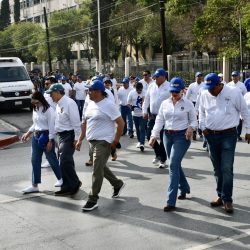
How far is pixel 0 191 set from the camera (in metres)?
8.03

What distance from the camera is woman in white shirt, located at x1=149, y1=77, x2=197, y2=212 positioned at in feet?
21.3

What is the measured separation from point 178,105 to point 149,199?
147 cm

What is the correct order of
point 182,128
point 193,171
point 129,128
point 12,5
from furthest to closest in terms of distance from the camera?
1. point 12,5
2. point 129,128
3. point 193,171
4. point 182,128

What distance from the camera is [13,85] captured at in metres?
21.8

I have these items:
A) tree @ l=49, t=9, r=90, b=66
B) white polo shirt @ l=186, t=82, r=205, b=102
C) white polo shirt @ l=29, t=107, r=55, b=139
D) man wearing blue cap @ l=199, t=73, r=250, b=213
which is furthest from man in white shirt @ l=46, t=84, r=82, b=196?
tree @ l=49, t=9, r=90, b=66

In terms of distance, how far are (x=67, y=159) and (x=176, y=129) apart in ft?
5.88

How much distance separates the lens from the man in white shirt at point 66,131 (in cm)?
736

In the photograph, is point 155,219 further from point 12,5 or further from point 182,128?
point 12,5

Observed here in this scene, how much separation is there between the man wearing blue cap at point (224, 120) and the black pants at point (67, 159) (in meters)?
2.18

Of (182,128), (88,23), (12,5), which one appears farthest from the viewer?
(12,5)

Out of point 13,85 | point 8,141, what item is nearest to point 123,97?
point 8,141

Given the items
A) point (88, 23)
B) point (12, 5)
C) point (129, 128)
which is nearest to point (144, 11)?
point (88, 23)

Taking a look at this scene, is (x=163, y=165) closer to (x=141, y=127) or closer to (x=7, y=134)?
(x=141, y=127)

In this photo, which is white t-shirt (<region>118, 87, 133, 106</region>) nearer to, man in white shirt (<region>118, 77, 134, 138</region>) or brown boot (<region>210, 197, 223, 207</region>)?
man in white shirt (<region>118, 77, 134, 138</region>)
